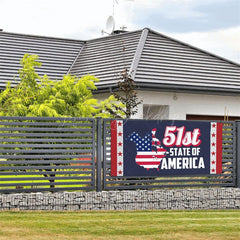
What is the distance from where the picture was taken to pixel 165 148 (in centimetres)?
1212

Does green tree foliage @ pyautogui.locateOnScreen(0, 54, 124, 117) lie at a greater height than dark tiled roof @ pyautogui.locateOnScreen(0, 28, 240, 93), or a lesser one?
lesser

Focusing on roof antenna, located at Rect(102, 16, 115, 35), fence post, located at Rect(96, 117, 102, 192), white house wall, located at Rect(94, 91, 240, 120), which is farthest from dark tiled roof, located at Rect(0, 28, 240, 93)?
fence post, located at Rect(96, 117, 102, 192)

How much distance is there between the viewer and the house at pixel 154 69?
20609mm

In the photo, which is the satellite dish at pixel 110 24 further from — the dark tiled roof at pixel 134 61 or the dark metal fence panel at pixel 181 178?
the dark metal fence panel at pixel 181 178

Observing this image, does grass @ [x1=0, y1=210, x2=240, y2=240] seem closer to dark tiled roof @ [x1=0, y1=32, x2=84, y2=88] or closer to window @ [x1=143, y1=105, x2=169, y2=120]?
window @ [x1=143, y1=105, x2=169, y2=120]

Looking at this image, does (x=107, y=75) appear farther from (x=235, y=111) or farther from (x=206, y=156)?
(x=206, y=156)

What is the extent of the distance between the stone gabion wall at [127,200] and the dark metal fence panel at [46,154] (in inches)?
8.9

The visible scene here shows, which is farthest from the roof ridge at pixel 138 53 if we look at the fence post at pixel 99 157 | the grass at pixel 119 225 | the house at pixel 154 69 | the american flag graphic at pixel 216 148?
the grass at pixel 119 225

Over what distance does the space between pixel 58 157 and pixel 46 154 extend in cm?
28

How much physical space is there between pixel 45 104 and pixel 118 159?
8.16ft

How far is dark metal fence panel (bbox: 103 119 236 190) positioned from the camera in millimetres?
11789

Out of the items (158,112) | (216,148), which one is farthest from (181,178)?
(158,112)

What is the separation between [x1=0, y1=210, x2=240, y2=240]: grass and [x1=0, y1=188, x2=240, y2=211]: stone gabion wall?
0.40 metres

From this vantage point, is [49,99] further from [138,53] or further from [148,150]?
[138,53]
